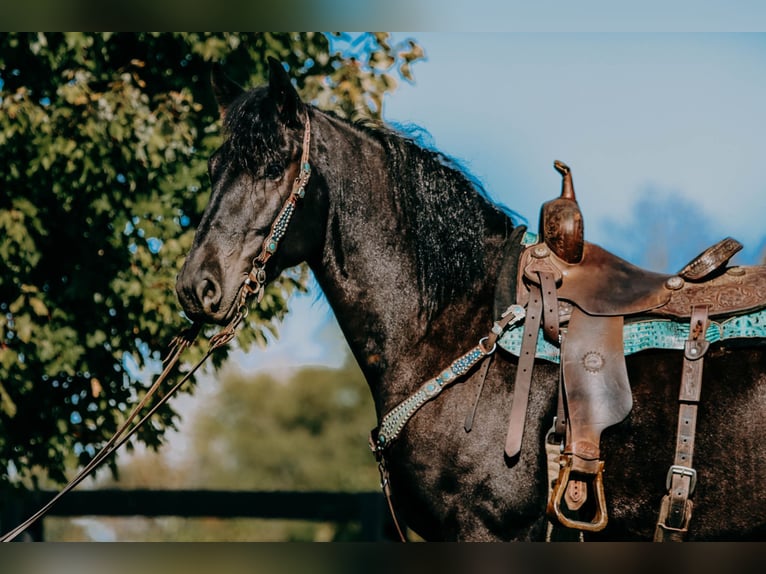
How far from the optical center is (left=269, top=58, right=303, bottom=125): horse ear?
316 centimetres

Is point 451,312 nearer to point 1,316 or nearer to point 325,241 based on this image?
point 325,241

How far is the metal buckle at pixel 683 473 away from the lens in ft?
9.09

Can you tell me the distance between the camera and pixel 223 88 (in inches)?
143

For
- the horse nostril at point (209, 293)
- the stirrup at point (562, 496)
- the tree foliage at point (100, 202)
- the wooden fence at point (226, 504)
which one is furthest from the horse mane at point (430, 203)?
the wooden fence at point (226, 504)

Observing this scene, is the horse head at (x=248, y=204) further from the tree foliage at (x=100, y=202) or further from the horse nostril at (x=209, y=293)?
the tree foliage at (x=100, y=202)

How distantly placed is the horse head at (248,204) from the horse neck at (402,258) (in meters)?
0.12

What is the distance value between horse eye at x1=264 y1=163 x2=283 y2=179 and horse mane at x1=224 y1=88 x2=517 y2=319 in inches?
0.9

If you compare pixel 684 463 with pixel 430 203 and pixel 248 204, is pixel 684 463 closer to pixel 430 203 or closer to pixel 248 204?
pixel 430 203

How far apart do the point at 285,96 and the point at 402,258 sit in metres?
0.74

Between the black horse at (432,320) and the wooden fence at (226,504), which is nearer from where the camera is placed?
the black horse at (432,320)

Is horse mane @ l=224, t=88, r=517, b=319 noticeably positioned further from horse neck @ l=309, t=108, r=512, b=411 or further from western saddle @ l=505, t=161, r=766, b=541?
western saddle @ l=505, t=161, r=766, b=541

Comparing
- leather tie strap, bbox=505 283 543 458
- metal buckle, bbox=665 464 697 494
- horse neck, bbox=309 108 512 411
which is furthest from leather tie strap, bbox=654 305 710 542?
horse neck, bbox=309 108 512 411

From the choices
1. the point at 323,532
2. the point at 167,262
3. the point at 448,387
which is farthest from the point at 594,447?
the point at 323,532

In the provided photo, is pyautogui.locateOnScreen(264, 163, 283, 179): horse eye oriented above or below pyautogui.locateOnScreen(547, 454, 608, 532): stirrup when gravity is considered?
above
